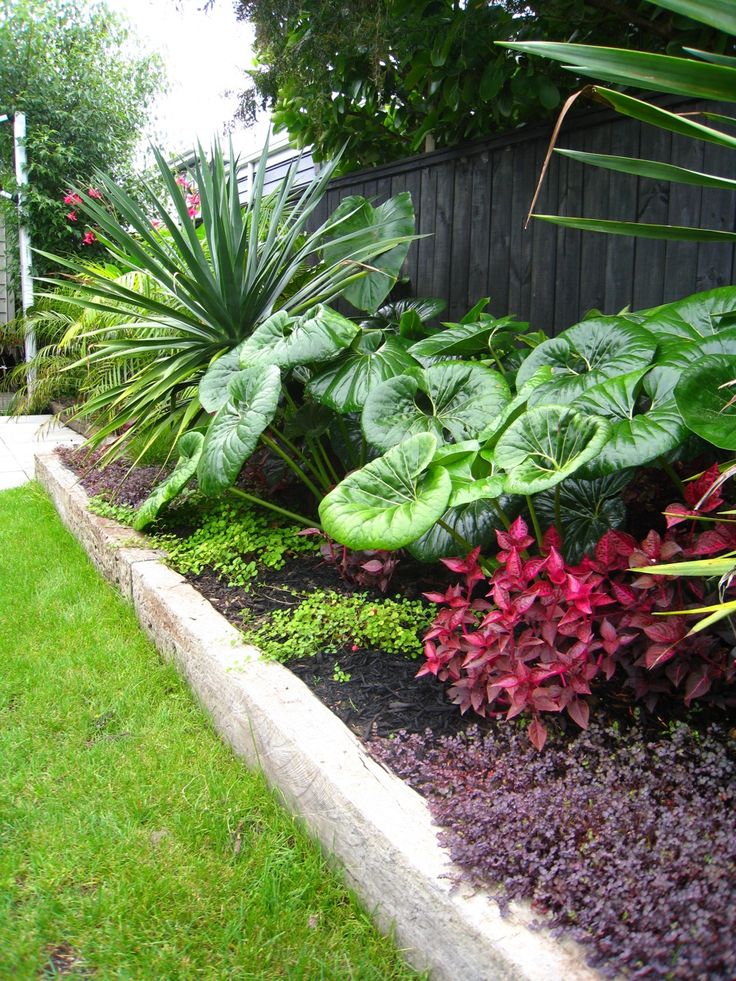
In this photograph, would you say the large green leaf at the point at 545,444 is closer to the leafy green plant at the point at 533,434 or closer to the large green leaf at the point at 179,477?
the leafy green plant at the point at 533,434

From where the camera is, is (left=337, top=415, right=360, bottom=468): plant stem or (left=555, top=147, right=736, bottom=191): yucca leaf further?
(left=337, top=415, right=360, bottom=468): plant stem

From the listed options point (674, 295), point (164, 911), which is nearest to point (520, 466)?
point (164, 911)

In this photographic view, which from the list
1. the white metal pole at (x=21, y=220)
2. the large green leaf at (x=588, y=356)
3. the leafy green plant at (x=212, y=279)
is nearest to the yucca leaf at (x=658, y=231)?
the large green leaf at (x=588, y=356)

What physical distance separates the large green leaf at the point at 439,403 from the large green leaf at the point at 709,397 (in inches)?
30.0

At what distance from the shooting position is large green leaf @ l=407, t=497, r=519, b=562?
232cm

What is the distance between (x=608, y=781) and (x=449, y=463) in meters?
0.90

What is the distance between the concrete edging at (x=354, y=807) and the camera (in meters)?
1.34

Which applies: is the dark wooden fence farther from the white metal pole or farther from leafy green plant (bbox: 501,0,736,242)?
the white metal pole

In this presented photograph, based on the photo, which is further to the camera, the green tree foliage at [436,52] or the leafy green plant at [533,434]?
the green tree foliage at [436,52]

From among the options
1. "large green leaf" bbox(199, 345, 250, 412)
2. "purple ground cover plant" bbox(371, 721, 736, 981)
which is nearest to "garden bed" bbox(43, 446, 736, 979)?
"purple ground cover plant" bbox(371, 721, 736, 981)

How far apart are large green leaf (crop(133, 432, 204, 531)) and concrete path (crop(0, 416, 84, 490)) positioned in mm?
2538

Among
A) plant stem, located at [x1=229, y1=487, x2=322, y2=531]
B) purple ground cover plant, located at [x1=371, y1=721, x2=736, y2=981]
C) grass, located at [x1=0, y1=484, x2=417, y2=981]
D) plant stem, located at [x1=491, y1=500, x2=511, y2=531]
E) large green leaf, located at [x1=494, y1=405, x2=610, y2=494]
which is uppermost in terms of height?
large green leaf, located at [x1=494, y1=405, x2=610, y2=494]

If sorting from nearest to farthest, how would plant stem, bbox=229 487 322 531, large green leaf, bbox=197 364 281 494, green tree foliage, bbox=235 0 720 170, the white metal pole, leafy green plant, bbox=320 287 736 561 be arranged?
1. leafy green plant, bbox=320 287 736 561
2. large green leaf, bbox=197 364 281 494
3. plant stem, bbox=229 487 322 531
4. green tree foliage, bbox=235 0 720 170
5. the white metal pole

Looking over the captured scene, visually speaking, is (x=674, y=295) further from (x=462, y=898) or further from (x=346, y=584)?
(x=462, y=898)
